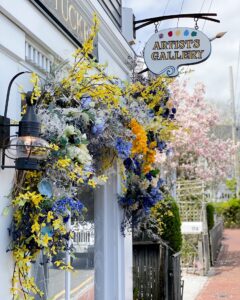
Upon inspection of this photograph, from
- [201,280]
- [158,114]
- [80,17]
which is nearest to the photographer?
[80,17]

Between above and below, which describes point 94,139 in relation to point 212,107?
below

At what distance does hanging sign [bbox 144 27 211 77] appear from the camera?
538 centimetres

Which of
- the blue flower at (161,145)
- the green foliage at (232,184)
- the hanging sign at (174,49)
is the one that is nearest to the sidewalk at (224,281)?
the blue flower at (161,145)

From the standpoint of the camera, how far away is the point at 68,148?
291 cm

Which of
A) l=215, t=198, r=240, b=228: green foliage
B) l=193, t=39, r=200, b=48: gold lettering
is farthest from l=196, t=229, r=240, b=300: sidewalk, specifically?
l=215, t=198, r=240, b=228: green foliage

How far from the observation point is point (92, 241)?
494cm

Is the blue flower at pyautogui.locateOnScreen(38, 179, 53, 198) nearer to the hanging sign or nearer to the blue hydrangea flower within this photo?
the blue hydrangea flower

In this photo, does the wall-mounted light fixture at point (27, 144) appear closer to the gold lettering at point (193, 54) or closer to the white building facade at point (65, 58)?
the white building facade at point (65, 58)

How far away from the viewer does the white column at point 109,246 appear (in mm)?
4988

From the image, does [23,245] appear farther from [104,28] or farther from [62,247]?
[104,28]

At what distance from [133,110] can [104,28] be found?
48.2 inches

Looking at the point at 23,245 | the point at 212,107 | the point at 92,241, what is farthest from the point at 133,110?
the point at 212,107

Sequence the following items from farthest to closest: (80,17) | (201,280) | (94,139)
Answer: (201,280) → (80,17) → (94,139)

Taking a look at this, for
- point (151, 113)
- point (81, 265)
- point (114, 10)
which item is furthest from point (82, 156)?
point (114, 10)
